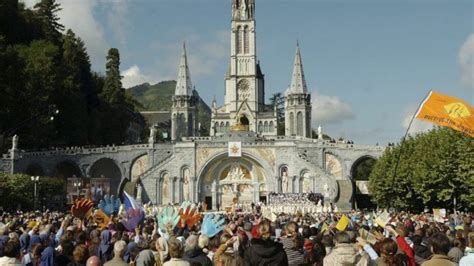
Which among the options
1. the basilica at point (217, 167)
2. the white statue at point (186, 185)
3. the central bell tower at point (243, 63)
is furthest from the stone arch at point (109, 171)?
the central bell tower at point (243, 63)

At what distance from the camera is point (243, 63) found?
302 ft

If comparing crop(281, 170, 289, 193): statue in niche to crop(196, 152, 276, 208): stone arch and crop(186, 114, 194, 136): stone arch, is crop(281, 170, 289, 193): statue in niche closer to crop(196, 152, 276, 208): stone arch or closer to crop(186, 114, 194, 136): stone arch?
crop(196, 152, 276, 208): stone arch

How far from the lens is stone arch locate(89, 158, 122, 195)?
192ft

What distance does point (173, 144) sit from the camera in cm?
5972

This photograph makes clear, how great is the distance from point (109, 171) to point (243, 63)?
36802 mm

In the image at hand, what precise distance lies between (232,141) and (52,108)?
1611 centimetres

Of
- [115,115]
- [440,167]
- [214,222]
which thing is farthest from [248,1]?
[214,222]

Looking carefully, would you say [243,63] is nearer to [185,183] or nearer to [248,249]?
[185,183]

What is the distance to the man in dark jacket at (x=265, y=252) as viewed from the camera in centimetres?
732

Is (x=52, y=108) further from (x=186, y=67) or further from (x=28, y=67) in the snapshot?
(x=186, y=67)

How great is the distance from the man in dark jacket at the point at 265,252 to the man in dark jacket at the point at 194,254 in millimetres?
753

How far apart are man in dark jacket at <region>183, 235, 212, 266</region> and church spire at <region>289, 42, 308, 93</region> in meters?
73.0

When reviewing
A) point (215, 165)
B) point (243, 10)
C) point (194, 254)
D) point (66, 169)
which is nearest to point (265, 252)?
point (194, 254)

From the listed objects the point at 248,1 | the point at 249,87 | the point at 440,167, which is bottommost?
the point at 440,167
